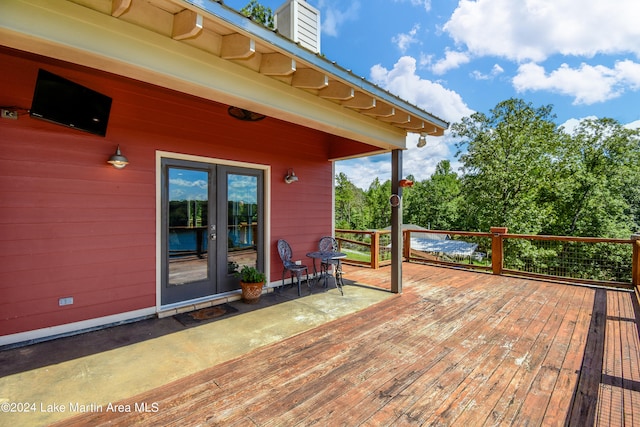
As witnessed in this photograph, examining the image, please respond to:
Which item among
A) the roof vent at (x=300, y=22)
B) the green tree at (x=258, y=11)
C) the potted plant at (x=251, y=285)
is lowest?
the potted plant at (x=251, y=285)

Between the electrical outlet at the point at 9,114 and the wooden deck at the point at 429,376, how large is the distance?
8.83ft

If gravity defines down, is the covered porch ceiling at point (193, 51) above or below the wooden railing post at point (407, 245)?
above

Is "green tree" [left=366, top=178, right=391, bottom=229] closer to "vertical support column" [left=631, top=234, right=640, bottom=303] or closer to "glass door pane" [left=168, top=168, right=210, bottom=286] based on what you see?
Result: "vertical support column" [left=631, top=234, right=640, bottom=303]

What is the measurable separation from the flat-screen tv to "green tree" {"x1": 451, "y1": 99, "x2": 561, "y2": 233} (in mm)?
14923

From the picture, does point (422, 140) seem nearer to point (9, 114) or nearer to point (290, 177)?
point (290, 177)

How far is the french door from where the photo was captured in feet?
11.7

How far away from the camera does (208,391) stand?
2016 mm

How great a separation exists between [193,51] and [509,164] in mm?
14927

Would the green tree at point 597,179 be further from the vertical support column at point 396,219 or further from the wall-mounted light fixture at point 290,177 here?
the wall-mounted light fixture at point 290,177

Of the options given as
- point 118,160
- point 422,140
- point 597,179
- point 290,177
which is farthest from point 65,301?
point 597,179

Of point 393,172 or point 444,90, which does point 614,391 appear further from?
point 444,90

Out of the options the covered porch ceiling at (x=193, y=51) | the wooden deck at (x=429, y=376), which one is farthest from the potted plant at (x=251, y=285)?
the covered porch ceiling at (x=193, y=51)

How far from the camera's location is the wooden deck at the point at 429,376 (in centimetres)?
180

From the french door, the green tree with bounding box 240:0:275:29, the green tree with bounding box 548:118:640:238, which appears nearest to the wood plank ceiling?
the french door
